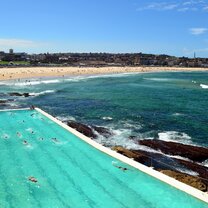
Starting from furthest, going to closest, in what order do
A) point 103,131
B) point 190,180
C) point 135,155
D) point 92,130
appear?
1. point 92,130
2. point 103,131
3. point 135,155
4. point 190,180

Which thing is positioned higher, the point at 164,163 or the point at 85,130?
the point at 85,130

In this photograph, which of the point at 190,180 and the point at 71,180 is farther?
the point at 71,180

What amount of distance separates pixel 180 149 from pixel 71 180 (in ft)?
30.4

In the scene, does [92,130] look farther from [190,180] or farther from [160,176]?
[190,180]

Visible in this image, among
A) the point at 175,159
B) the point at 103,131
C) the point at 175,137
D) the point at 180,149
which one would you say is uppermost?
the point at 103,131

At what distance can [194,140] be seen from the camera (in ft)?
90.0

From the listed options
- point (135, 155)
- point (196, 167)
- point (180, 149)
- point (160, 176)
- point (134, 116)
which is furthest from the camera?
point (134, 116)

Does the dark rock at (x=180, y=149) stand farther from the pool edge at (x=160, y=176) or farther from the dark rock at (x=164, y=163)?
the pool edge at (x=160, y=176)

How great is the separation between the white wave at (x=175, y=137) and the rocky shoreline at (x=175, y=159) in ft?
5.18

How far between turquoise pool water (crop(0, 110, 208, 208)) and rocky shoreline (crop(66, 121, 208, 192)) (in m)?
1.37

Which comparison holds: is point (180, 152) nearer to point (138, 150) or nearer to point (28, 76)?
point (138, 150)

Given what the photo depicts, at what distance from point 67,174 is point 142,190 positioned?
4228 mm

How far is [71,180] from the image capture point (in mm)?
17906

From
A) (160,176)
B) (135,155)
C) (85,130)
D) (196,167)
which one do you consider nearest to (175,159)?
(196,167)
